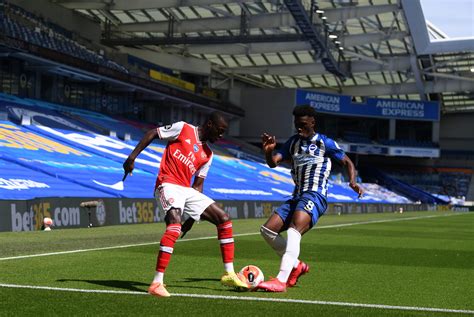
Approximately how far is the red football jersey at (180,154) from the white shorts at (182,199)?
3.0 inches

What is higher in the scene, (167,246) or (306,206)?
(306,206)

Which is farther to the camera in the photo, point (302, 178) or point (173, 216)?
point (302, 178)

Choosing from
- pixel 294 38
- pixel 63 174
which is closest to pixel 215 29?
pixel 294 38

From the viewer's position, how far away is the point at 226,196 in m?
40.4

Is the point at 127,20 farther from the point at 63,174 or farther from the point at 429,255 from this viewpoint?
the point at 429,255

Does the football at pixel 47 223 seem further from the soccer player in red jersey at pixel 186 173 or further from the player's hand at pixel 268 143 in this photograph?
the player's hand at pixel 268 143

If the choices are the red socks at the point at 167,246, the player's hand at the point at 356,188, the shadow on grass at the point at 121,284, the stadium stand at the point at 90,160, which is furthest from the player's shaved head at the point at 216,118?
the stadium stand at the point at 90,160

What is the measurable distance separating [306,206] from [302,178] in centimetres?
38

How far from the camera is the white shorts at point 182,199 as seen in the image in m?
8.66

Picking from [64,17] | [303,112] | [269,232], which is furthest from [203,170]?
[64,17]

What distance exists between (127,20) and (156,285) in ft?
165

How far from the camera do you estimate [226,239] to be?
9.21 meters

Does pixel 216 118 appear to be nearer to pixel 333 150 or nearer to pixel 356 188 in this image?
pixel 333 150

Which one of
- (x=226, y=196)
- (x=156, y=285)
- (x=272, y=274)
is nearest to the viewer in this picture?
(x=156, y=285)
